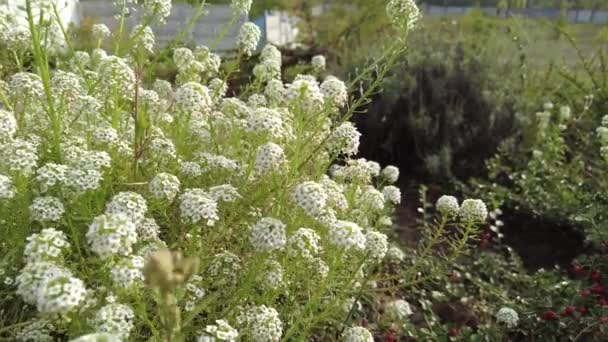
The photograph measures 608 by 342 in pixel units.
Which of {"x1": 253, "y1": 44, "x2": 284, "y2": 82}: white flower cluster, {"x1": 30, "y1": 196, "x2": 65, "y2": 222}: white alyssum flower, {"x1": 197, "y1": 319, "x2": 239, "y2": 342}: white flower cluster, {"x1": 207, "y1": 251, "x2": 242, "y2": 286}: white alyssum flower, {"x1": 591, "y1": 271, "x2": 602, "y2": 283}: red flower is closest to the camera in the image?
{"x1": 197, "y1": 319, "x2": 239, "y2": 342}: white flower cluster

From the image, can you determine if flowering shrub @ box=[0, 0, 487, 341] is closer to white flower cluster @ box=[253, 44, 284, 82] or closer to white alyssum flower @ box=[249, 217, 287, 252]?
white alyssum flower @ box=[249, 217, 287, 252]

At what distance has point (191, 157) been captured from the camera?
235 cm

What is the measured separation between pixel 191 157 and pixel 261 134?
0.51 metres

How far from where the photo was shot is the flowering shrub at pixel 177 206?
154cm

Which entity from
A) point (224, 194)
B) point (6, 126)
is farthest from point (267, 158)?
point (6, 126)

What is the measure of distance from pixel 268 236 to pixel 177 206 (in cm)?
50

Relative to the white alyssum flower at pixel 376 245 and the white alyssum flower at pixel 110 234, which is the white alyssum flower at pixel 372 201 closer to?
the white alyssum flower at pixel 376 245

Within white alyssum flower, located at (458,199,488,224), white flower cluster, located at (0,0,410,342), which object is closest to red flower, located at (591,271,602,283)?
white alyssum flower, located at (458,199,488,224)

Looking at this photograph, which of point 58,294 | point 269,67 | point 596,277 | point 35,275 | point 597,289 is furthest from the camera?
point 596,277

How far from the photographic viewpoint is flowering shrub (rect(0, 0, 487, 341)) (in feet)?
5.07

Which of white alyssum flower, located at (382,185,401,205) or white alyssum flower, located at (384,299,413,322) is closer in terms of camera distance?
white alyssum flower, located at (382,185,401,205)

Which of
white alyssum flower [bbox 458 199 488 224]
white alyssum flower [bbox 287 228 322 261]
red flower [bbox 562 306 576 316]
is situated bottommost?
red flower [bbox 562 306 576 316]

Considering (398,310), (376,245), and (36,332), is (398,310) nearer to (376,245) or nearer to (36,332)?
(376,245)

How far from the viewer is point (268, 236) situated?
170 centimetres
